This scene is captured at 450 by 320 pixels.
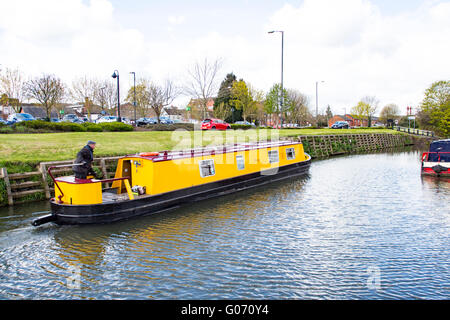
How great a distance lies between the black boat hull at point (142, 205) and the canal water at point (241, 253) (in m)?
0.30

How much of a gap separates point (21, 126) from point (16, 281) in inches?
813

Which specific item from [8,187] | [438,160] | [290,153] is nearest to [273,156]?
[290,153]

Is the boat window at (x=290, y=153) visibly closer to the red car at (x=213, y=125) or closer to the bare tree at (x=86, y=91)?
the red car at (x=213, y=125)

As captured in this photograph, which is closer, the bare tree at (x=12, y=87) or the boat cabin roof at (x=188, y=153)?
the boat cabin roof at (x=188, y=153)

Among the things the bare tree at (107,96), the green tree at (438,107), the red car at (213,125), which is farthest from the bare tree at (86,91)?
the green tree at (438,107)

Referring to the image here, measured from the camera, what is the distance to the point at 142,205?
1163 centimetres

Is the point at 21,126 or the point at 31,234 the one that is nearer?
the point at 31,234

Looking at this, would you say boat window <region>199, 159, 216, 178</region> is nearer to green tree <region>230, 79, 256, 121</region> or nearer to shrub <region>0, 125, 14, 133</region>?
shrub <region>0, 125, 14, 133</region>

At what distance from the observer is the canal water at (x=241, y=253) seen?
694cm

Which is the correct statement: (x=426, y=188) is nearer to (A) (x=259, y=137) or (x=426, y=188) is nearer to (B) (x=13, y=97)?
(A) (x=259, y=137)

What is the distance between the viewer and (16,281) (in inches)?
283

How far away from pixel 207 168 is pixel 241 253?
6.35 m
